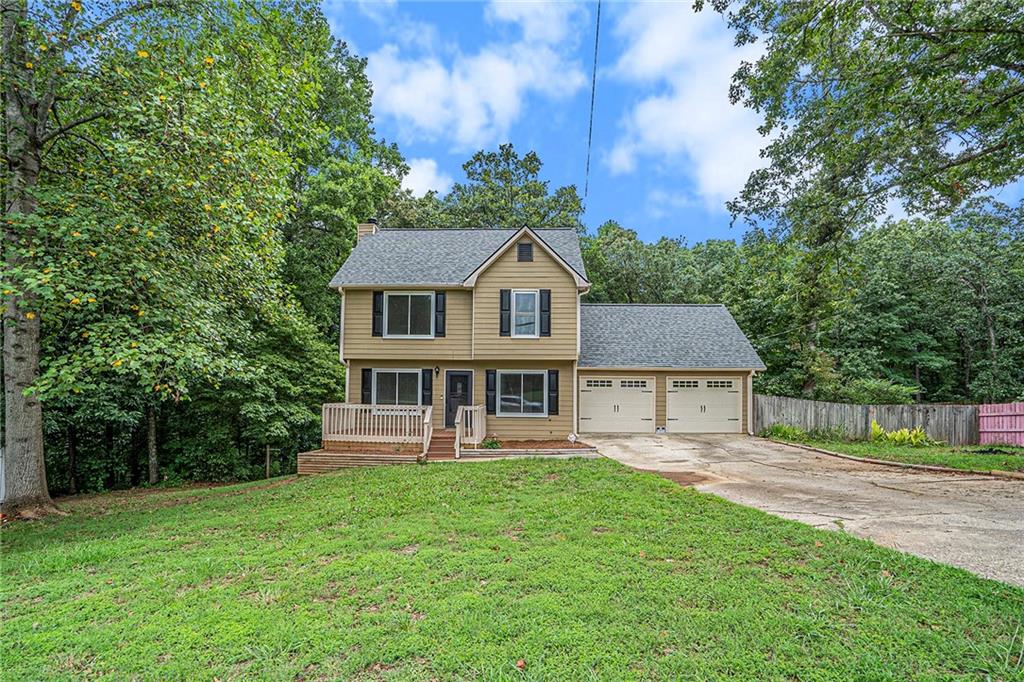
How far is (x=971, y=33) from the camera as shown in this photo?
21.4ft

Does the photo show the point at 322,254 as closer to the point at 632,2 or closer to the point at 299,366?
the point at 299,366

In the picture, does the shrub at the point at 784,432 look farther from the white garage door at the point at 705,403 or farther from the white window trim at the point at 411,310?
the white window trim at the point at 411,310

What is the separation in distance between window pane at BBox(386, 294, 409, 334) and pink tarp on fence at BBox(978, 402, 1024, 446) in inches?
709

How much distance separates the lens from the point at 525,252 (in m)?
14.3

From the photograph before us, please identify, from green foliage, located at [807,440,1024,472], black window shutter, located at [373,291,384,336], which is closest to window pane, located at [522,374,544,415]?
black window shutter, located at [373,291,384,336]

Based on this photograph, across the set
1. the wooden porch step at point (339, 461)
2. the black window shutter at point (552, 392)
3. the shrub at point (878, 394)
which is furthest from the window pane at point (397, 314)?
the shrub at point (878, 394)

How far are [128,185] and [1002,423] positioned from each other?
2226 centimetres

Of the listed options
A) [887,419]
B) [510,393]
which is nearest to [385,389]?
[510,393]

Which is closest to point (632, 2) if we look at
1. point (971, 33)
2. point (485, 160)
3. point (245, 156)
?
point (971, 33)

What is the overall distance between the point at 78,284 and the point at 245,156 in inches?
116

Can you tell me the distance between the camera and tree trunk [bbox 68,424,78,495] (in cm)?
1291

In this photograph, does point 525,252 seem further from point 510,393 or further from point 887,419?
point 887,419

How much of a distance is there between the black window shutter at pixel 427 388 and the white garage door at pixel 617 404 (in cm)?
478

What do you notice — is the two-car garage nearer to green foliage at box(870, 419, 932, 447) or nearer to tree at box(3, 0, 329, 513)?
green foliage at box(870, 419, 932, 447)
